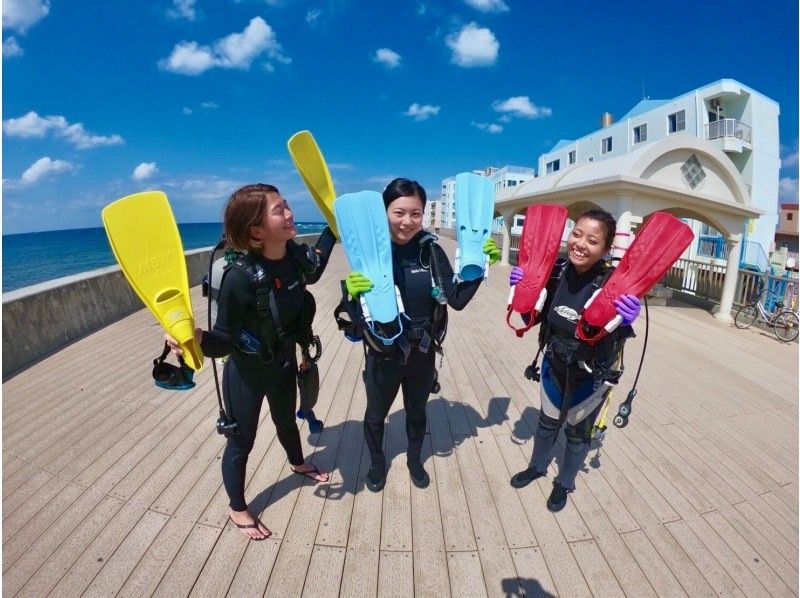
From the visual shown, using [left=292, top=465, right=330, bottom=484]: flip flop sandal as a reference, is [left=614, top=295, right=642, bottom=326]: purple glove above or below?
above

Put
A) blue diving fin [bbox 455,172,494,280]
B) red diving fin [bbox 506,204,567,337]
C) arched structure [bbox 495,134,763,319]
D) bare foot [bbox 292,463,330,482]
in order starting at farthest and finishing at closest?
arched structure [bbox 495,134,763,319]
bare foot [bbox 292,463,330,482]
red diving fin [bbox 506,204,567,337]
blue diving fin [bbox 455,172,494,280]

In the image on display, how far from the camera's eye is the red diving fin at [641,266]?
1949mm

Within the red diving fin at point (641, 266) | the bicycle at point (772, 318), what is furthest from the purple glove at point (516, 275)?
the bicycle at point (772, 318)

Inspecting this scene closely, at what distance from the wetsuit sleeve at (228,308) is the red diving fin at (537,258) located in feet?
4.76

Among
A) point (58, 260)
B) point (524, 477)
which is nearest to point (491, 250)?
point (524, 477)

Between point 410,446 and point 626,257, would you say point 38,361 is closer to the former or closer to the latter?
point 410,446

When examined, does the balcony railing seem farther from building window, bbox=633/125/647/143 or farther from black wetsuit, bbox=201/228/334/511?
black wetsuit, bbox=201/228/334/511

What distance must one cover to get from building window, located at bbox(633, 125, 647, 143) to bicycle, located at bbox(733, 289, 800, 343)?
22698 mm

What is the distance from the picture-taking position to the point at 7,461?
2.86 m

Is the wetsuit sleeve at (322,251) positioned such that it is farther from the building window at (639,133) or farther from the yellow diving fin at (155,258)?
the building window at (639,133)

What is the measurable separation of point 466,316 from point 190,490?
5593mm

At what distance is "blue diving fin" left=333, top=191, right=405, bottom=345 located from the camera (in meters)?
2.01

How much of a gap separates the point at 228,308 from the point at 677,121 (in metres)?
30.7

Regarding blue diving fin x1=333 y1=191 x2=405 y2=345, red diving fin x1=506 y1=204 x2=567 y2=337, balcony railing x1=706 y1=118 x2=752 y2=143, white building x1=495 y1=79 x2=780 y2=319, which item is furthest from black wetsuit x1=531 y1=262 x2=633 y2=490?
balcony railing x1=706 y1=118 x2=752 y2=143
